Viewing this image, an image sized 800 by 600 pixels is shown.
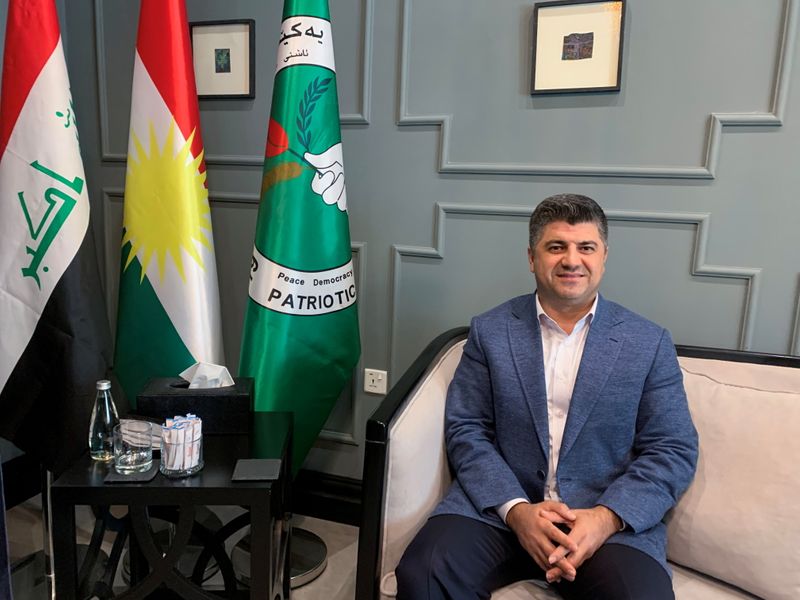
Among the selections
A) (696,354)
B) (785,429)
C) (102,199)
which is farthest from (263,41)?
(785,429)

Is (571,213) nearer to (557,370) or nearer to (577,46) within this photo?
(557,370)

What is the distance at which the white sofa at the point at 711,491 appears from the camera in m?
1.20

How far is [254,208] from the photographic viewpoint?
2119 millimetres

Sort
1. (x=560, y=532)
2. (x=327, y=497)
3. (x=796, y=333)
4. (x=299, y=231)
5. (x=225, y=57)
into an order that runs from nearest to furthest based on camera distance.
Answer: (x=560, y=532) < (x=796, y=333) < (x=299, y=231) < (x=225, y=57) < (x=327, y=497)

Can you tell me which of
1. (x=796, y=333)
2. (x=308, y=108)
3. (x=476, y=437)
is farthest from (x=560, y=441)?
(x=308, y=108)

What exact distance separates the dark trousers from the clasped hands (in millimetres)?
37

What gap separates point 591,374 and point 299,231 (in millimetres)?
876

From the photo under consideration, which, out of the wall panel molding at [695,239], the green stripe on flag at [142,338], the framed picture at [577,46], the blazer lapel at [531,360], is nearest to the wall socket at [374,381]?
the wall panel molding at [695,239]

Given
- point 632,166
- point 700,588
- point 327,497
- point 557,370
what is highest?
point 632,166

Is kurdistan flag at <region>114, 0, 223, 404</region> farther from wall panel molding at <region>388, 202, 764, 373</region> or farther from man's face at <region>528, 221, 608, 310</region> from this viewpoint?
man's face at <region>528, 221, 608, 310</region>

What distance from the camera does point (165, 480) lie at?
121 centimetres

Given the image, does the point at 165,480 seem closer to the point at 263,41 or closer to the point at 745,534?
the point at 745,534

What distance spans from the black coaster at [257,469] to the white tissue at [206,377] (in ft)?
0.82

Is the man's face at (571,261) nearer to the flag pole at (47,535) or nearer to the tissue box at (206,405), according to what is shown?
the tissue box at (206,405)
